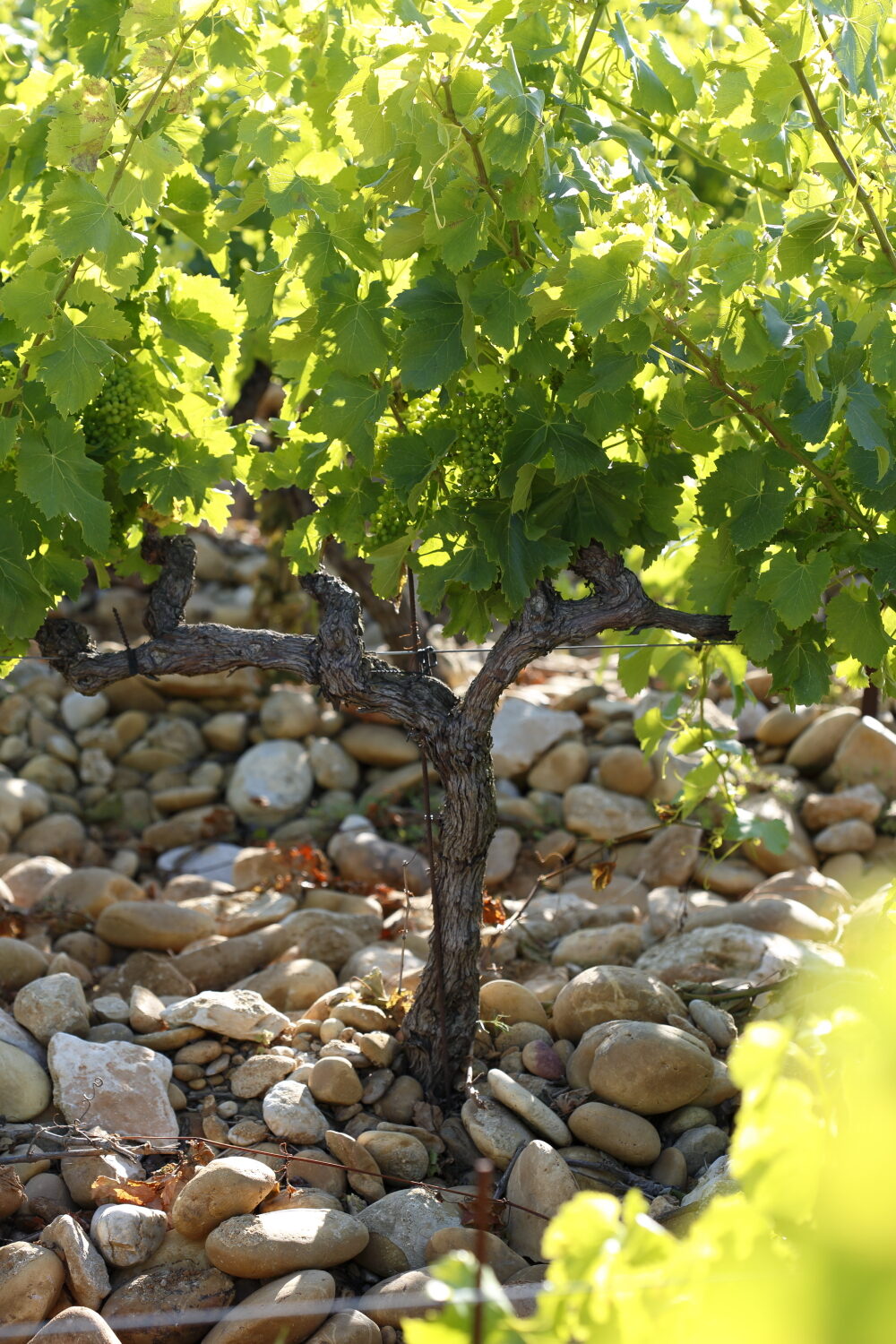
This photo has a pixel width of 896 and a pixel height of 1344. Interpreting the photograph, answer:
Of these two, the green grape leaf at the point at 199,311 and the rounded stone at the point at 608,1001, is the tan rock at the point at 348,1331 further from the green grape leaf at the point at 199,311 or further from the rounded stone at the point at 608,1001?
the green grape leaf at the point at 199,311

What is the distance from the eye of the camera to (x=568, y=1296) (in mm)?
1007

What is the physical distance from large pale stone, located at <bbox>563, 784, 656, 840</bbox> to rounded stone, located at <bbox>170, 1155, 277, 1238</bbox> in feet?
8.44

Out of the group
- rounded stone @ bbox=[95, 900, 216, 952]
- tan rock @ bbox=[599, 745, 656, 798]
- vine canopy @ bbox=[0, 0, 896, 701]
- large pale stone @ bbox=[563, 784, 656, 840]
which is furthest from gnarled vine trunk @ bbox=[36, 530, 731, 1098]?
tan rock @ bbox=[599, 745, 656, 798]

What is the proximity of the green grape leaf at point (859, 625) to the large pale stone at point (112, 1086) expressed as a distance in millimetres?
1642

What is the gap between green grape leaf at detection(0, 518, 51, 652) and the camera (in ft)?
7.53

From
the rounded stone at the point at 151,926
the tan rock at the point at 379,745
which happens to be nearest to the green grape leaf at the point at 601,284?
the rounded stone at the point at 151,926

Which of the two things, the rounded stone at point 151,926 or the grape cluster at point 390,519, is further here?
the rounded stone at point 151,926

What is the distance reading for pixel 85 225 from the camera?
2020 millimetres

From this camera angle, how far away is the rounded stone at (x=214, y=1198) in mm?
2096

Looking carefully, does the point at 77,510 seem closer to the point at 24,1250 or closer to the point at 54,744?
the point at 24,1250

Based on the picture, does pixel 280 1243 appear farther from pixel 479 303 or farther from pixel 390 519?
pixel 479 303

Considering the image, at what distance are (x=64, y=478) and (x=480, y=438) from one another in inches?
30.7

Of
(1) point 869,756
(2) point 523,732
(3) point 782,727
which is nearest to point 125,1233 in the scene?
(2) point 523,732

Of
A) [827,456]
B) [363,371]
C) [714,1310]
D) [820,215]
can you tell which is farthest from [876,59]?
[714,1310]
